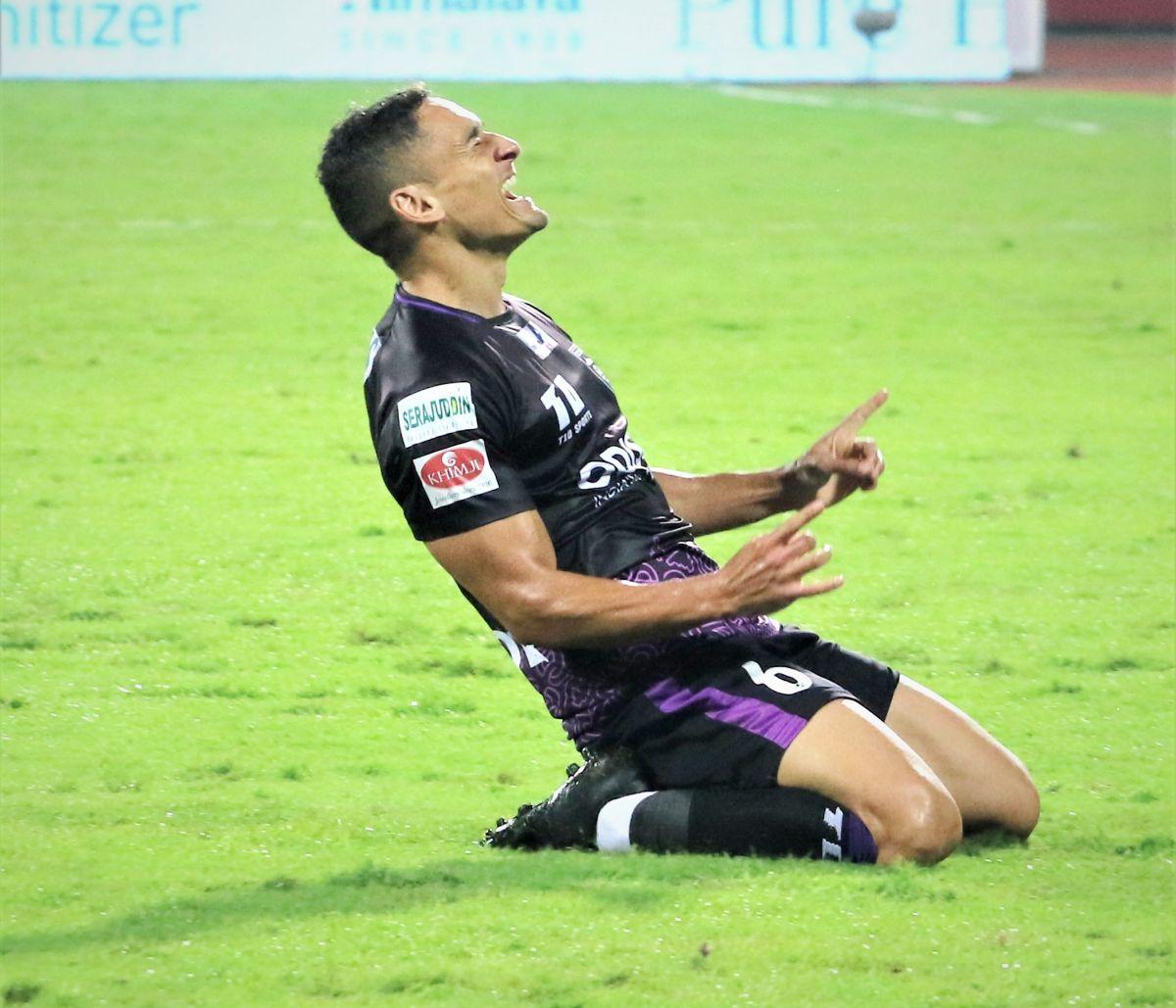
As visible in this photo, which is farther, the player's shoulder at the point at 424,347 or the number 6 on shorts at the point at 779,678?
the number 6 on shorts at the point at 779,678

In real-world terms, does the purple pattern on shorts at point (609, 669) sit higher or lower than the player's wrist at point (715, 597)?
lower

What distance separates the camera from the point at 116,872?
4672 mm

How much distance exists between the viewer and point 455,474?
4527 mm

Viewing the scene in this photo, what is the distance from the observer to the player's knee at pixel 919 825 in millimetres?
4637

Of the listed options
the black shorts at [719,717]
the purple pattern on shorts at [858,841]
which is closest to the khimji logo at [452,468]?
the black shorts at [719,717]

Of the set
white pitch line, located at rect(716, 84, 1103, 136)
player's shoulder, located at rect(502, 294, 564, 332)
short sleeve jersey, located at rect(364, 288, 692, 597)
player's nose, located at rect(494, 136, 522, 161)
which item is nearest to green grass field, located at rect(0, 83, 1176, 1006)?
short sleeve jersey, located at rect(364, 288, 692, 597)

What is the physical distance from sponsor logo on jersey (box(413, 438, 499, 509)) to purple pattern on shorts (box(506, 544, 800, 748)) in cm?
43

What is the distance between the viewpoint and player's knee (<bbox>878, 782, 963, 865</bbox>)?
183 inches

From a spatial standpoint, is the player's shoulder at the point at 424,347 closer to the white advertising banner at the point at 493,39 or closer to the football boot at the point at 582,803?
the football boot at the point at 582,803

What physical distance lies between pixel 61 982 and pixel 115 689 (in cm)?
233

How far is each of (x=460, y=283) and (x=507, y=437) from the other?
1.30 ft

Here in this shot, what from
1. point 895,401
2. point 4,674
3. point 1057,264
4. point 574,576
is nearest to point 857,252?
point 1057,264

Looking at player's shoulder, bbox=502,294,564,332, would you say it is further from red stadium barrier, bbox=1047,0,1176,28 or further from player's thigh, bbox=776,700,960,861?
red stadium barrier, bbox=1047,0,1176,28

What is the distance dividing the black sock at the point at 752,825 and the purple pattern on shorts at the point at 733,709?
0.13 m
